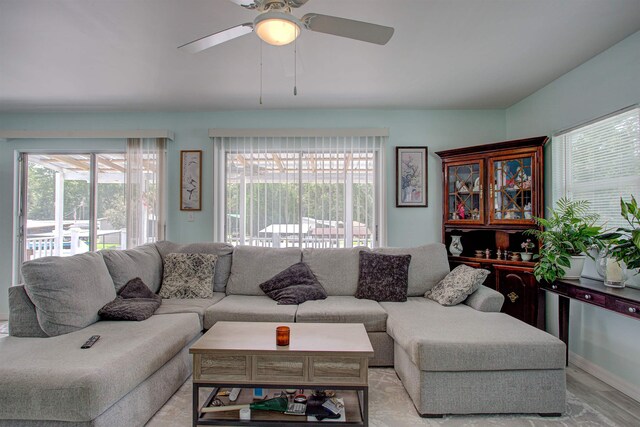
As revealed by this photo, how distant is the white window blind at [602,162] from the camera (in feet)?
7.87

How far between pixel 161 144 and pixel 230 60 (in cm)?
188

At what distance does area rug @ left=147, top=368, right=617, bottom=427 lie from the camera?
6.35ft

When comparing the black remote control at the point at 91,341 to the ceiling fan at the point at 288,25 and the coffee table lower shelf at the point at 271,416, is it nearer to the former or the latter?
the coffee table lower shelf at the point at 271,416

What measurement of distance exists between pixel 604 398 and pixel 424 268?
1525mm

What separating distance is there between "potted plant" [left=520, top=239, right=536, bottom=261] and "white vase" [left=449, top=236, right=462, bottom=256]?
64cm

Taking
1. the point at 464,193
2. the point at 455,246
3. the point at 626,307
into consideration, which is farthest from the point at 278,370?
the point at 464,193

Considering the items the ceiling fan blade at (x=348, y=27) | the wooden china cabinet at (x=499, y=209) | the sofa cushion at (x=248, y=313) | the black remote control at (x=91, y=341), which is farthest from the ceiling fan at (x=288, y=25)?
the wooden china cabinet at (x=499, y=209)

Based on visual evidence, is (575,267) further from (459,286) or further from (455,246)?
(455,246)

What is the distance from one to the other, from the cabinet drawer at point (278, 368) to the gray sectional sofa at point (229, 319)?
0.63 metres

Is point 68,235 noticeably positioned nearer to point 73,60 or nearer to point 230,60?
point 73,60

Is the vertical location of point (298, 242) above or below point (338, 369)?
above

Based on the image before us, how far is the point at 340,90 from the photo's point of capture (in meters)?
3.42

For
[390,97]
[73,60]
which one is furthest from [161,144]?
[390,97]

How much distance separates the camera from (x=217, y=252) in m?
3.45
